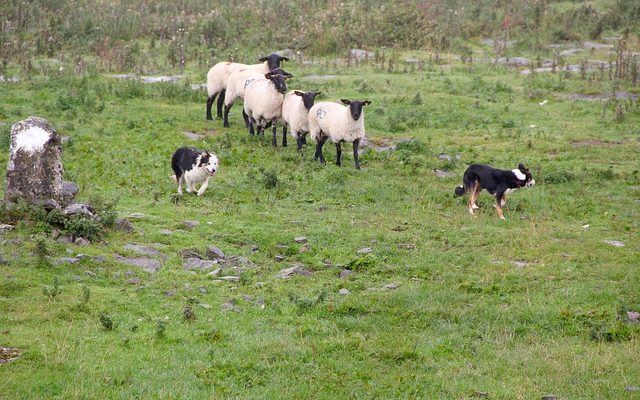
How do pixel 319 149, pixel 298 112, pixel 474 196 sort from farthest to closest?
pixel 298 112
pixel 319 149
pixel 474 196

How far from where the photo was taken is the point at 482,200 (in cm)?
1820

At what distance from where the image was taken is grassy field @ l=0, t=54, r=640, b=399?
9.68m

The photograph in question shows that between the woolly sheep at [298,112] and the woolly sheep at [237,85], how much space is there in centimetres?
196

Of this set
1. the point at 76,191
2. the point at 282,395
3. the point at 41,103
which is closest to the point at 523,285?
the point at 282,395

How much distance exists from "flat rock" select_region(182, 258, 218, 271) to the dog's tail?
5.79m

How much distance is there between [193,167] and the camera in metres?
17.7

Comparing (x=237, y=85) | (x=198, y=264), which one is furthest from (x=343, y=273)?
(x=237, y=85)

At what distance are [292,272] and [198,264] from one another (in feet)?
4.53

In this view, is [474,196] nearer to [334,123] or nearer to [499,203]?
[499,203]

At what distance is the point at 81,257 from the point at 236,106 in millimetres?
14578

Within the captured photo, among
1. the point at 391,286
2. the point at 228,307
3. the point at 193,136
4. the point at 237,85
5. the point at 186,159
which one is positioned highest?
the point at 237,85

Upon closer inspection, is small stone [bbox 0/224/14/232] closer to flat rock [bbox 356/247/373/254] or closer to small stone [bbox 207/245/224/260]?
small stone [bbox 207/245/224/260]

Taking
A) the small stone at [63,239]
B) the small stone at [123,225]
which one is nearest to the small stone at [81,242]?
the small stone at [63,239]

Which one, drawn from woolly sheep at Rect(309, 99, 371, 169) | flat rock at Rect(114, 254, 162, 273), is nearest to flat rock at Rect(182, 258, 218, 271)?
flat rock at Rect(114, 254, 162, 273)
